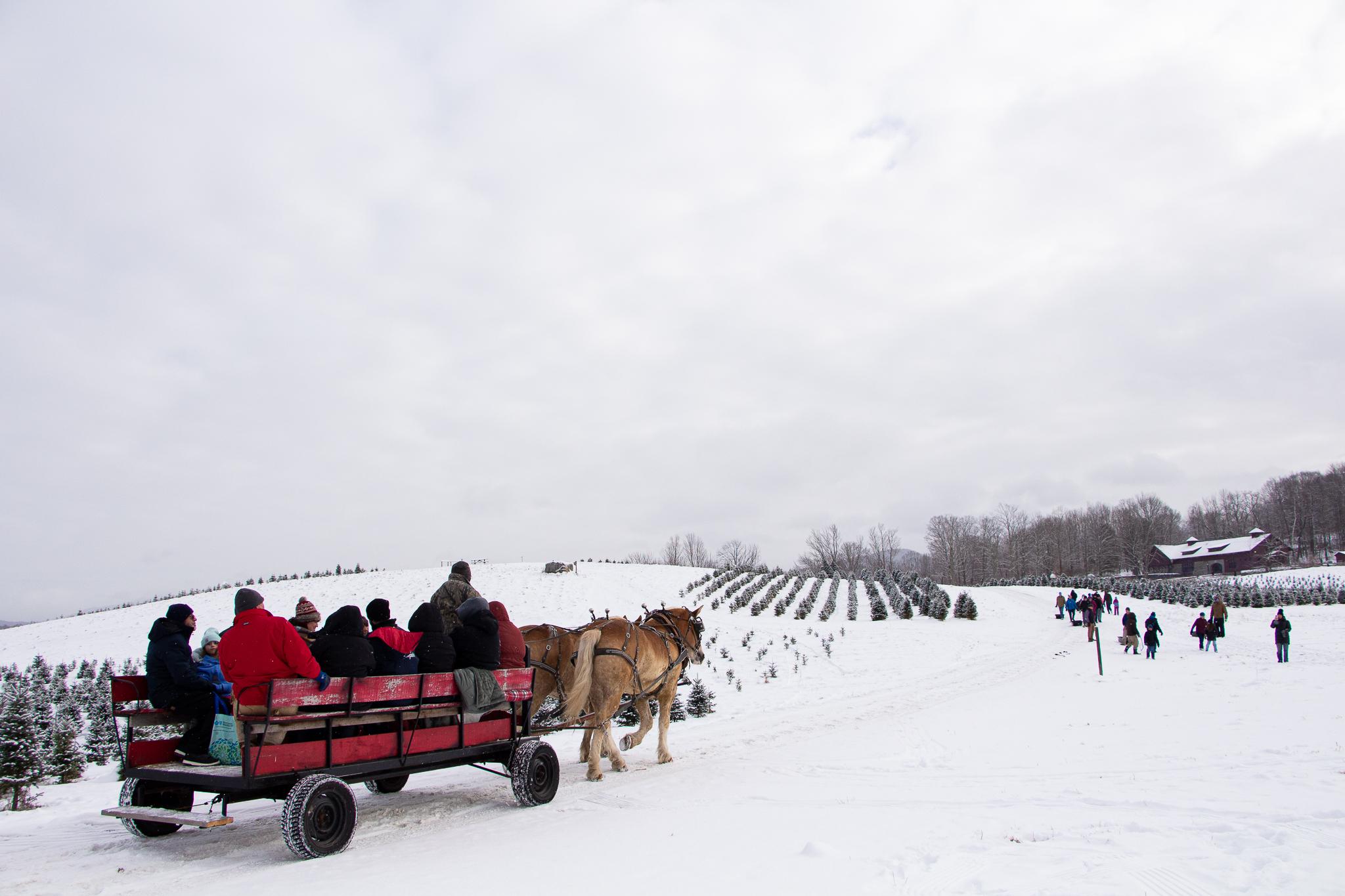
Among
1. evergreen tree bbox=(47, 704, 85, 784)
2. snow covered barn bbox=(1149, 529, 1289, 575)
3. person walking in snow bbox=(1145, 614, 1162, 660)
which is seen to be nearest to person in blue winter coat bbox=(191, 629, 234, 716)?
evergreen tree bbox=(47, 704, 85, 784)

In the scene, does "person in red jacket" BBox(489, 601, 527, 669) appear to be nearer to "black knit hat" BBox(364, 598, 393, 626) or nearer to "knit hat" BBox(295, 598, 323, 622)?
"black knit hat" BBox(364, 598, 393, 626)

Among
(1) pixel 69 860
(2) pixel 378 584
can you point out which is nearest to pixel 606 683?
(1) pixel 69 860

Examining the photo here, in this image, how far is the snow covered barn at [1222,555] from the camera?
7912cm

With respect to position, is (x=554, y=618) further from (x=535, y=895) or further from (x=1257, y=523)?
(x=1257, y=523)

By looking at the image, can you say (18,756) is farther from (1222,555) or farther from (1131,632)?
(1222,555)

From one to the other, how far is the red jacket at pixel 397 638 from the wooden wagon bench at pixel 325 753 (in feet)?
1.92

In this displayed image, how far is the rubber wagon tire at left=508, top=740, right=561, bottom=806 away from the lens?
7477 millimetres

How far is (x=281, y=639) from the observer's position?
20.3 ft

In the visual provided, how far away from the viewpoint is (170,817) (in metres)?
5.78

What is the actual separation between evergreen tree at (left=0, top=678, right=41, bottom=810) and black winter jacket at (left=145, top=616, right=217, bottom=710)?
5794 mm

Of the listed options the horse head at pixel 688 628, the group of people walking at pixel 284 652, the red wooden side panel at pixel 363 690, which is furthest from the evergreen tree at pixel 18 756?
the horse head at pixel 688 628

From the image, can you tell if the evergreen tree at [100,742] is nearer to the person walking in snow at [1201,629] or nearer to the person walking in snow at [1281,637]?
the person walking in snow at [1281,637]

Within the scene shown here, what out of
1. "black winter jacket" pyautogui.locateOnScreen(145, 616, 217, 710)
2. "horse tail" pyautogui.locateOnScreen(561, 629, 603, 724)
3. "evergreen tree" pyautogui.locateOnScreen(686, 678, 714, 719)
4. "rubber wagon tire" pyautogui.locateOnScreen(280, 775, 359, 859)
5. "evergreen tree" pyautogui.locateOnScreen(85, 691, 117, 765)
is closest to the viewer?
"rubber wagon tire" pyautogui.locateOnScreen(280, 775, 359, 859)

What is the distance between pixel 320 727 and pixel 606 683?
3572 mm
